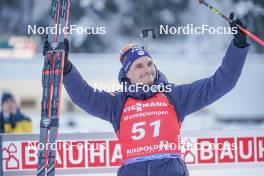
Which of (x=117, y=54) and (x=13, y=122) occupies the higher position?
(x=117, y=54)

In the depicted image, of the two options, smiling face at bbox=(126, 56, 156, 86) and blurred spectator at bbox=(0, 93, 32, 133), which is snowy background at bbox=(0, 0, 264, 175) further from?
smiling face at bbox=(126, 56, 156, 86)

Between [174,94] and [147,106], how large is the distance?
0.58ft

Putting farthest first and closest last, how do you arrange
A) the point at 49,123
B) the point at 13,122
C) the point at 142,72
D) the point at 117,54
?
1. the point at 117,54
2. the point at 13,122
3. the point at 49,123
4. the point at 142,72

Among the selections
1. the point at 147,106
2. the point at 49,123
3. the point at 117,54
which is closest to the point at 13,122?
the point at 49,123

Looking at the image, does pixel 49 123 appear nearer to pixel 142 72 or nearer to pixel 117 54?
pixel 142 72

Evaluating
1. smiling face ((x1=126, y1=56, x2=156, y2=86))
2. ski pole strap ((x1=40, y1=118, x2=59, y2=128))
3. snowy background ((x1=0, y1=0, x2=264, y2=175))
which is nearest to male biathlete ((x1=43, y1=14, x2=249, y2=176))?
smiling face ((x1=126, y1=56, x2=156, y2=86))

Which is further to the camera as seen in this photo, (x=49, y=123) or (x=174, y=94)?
(x=49, y=123)

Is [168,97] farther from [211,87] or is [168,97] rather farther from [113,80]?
[113,80]

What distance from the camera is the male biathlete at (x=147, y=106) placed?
2.96 metres

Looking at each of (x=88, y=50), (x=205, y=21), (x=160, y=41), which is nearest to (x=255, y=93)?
(x=205, y=21)

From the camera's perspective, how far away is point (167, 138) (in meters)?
3.01

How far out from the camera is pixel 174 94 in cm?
309

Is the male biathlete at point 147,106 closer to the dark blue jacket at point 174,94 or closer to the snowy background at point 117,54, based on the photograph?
the dark blue jacket at point 174,94

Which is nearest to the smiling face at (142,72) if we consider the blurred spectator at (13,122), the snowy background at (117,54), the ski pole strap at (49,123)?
the ski pole strap at (49,123)
